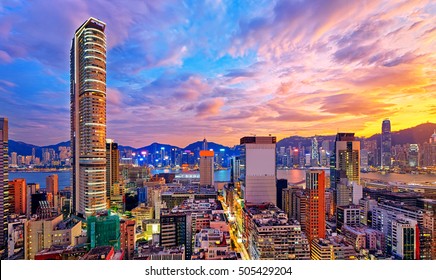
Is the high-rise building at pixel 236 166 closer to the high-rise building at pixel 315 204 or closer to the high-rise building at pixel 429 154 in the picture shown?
the high-rise building at pixel 315 204

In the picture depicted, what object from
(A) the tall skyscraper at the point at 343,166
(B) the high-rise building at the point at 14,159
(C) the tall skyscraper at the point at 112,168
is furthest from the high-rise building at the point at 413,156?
(C) the tall skyscraper at the point at 112,168


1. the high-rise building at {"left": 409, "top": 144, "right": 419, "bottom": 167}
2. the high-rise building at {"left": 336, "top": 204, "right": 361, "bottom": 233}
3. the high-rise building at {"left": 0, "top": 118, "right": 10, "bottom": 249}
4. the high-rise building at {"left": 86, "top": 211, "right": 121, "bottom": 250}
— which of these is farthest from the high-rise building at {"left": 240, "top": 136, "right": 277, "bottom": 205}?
the high-rise building at {"left": 0, "top": 118, "right": 10, "bottom": 249}

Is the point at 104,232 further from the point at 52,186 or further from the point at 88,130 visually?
the point at 52,186

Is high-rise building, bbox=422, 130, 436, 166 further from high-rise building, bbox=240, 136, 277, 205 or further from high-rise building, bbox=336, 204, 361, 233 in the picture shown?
high-rise building, bbox=240, 136, 277, 205
